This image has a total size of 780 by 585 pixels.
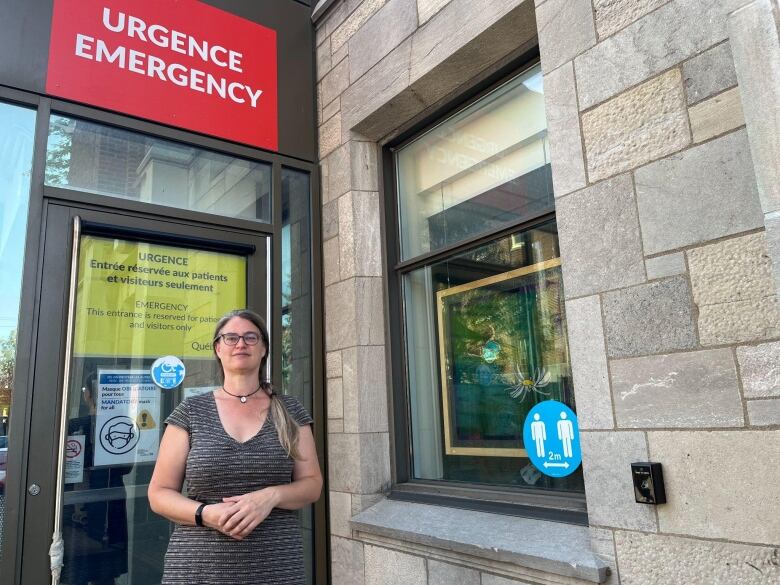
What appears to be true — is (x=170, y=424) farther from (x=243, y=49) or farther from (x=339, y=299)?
(x=243, y=49)

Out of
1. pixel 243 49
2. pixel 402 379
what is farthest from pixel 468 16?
pixel 402 379

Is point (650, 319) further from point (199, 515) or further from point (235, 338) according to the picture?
point (199, 515)

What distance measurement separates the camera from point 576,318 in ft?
9.01

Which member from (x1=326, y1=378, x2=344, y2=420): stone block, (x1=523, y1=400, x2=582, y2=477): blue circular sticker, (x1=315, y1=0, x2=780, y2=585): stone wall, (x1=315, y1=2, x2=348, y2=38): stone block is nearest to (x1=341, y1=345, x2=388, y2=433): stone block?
(x1=326, y1=378, x2=344, y2=420): stone block

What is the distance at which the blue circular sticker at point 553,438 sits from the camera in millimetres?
3100

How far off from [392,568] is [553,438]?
1.30 metres

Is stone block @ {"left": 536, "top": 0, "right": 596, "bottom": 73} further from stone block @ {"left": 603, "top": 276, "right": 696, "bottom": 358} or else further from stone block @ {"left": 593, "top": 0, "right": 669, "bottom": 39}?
stone block @ {"left": 603, "top": 276, "right": 696, "bottom": 358}

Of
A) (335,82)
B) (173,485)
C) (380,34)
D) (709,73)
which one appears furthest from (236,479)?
(335,82)

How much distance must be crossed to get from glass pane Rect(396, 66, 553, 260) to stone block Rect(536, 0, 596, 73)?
55 centimetres

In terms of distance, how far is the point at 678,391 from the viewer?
2.33 meters

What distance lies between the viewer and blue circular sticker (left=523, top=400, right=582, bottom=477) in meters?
3.10

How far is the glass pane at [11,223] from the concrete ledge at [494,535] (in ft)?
7.24

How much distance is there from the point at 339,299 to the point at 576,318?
2138 millimetres

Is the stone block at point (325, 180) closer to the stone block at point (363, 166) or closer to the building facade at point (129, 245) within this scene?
the building facade at point (129, 245)
